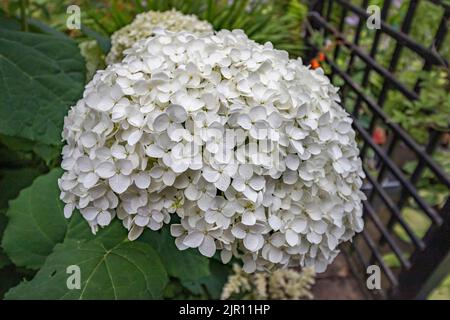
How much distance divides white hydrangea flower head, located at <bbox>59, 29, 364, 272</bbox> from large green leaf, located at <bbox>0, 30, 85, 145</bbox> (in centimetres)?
17

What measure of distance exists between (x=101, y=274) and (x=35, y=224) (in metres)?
0.26

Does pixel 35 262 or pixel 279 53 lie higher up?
pixel 279 53

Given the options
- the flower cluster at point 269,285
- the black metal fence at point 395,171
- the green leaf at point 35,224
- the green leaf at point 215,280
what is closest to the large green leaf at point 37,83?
the green leaf at point 35,224

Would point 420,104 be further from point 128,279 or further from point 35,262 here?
point 35,262

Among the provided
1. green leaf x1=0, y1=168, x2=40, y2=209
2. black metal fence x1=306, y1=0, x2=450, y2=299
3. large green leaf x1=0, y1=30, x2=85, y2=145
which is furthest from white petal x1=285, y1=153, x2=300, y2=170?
green leaf x1=0, y1=168, x2=40, y2=209

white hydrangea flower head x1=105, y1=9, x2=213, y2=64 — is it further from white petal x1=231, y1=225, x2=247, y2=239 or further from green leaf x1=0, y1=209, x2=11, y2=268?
white petal x1=231, y1=225, x2=247, y2=239

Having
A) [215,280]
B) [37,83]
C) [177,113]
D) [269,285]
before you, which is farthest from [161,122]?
[269,285]

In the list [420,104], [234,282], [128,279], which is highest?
[420,104]

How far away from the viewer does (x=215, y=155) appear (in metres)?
0.60

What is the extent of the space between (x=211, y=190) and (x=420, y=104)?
0.87 meters

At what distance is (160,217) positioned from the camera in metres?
0.65

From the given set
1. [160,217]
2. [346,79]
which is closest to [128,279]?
[160,217]

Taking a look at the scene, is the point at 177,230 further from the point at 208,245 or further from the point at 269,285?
the point at 269,285

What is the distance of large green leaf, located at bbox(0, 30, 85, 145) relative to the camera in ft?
2.75
